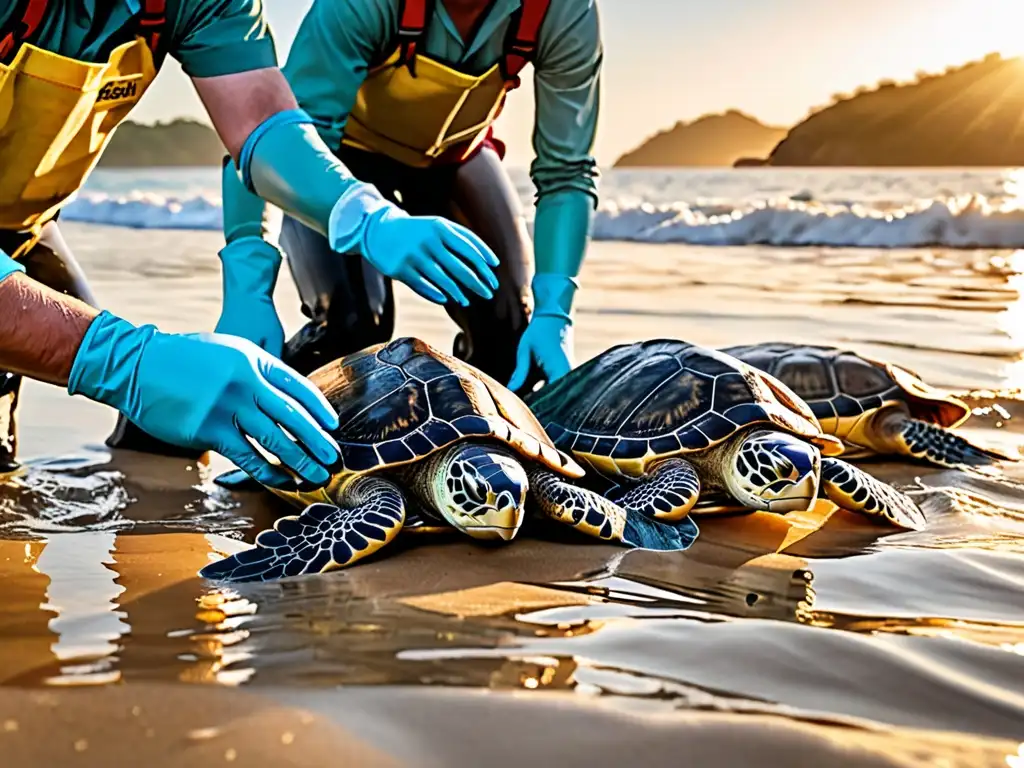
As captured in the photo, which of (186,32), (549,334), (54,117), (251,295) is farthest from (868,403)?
(54,117)

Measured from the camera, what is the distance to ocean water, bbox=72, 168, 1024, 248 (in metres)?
11.1

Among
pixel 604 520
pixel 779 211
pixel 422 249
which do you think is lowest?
pixel 604 520

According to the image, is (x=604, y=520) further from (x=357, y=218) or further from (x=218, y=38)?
(x=218, y=38)

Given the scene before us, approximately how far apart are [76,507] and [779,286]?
18.8ft

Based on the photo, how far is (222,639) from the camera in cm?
156

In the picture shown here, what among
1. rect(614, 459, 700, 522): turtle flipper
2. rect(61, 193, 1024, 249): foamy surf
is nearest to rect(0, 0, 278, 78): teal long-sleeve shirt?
rect(614, 459, 700, 522): turtle flipper

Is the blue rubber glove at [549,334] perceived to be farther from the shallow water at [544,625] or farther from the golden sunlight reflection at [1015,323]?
the golden sunlight reflection at [1015,323]

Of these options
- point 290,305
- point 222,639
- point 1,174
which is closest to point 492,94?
point 1,174

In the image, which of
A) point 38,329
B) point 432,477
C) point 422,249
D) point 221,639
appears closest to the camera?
point 221,639

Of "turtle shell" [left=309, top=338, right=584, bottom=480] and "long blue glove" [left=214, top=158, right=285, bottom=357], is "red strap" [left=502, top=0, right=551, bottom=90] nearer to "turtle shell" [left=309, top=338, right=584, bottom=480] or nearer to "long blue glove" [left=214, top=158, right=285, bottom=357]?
"long blue glove" [left=214, top=158, right=285, bottom=357]

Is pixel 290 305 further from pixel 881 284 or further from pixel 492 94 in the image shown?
pixel 881 284

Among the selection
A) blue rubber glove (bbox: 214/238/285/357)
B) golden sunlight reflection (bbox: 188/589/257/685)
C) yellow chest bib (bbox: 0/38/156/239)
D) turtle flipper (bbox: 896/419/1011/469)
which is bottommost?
golden sunlight reflection (bbox: 188/589/257/685)

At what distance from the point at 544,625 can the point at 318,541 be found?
1.93 ft

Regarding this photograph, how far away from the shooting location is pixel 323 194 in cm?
264
